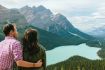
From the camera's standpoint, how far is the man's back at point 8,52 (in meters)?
9.38

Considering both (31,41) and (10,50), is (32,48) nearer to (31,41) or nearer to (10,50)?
(31,41)

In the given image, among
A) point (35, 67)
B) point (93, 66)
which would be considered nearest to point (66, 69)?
point (93, 66)

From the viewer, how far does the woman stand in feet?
31.5

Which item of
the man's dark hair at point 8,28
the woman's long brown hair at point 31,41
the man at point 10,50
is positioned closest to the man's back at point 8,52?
Result: the man at point 10,50

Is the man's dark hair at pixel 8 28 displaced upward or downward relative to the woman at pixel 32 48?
upward

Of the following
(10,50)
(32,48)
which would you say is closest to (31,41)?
(32,48)

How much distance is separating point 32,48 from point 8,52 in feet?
2.25

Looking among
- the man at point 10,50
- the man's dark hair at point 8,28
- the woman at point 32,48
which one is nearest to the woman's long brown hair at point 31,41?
the woman at point 32,48

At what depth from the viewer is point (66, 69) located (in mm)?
140500

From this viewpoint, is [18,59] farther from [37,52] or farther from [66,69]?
[66,69]

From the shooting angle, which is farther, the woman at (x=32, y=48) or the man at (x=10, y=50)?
the woman at (x=32, y=48)

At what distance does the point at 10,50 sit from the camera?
9453 mm

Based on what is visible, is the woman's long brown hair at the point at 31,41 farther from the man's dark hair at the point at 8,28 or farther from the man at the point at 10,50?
the man's dark hair at the point at 8,28

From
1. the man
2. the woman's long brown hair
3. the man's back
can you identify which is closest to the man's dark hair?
the man
